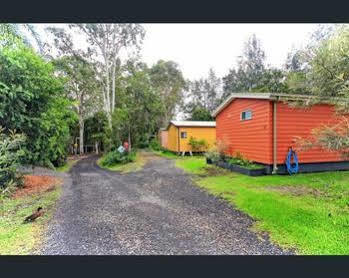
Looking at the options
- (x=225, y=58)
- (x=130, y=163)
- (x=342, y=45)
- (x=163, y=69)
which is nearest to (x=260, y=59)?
(x=225, y=58)

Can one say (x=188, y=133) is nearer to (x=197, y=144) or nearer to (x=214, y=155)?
(x=197, y=144)

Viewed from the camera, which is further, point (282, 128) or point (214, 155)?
point (214, 155)

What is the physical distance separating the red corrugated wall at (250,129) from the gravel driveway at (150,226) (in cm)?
403

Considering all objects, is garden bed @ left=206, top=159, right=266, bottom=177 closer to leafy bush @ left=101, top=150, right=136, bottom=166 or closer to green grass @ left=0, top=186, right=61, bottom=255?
leafy bush @ left=101, top=150, right=136, bottom=166

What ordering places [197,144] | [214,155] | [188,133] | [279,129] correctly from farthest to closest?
[188,133] < [197,144] < [214,155] < [279,129]

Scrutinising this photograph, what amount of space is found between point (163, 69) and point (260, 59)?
13882 millimetres

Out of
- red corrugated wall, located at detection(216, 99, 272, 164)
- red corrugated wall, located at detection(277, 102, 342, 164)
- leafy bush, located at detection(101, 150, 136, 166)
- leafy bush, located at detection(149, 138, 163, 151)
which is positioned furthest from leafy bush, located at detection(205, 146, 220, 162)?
leafy bush, located at detection(149, 138, 163, 151)

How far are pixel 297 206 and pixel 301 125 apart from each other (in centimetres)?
551

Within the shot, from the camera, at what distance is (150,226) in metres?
4.57


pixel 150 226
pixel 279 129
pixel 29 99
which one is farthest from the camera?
pixel 279 129

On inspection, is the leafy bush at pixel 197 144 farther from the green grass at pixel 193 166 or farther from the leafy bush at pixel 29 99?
the leafy bush at pixel 29 99

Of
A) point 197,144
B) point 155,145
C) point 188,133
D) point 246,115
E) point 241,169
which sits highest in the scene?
point 246,115

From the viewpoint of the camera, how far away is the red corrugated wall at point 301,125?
957cm

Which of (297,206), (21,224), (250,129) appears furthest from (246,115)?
(21,224)
